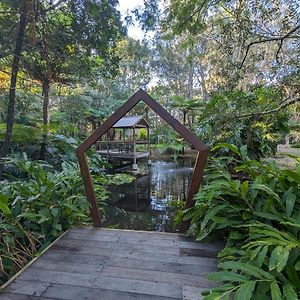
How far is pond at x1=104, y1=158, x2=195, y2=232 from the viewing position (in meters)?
4.76

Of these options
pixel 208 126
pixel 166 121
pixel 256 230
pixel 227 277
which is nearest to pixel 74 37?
pixel 208 126

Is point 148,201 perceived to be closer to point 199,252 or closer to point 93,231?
point 93,231

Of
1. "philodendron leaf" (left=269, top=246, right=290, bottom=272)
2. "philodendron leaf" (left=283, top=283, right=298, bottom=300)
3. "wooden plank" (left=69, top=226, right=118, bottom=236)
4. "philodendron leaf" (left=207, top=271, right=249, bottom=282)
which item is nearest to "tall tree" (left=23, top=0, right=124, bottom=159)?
"wooden plank" (left=69, top=226, right=118, bottom=236)

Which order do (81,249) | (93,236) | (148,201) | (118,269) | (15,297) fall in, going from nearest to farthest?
(15,297)
(118,269)
(81,249)
(93,236)
(148,201)

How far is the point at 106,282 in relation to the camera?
156 cm

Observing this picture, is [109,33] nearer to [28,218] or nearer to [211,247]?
[28,218]

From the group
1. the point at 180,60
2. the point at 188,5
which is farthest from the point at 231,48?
the point at 180,60

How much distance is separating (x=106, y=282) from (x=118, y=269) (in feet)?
0.56

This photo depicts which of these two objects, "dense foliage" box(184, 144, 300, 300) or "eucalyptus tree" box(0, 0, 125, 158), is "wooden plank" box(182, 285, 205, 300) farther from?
"eucalyptus tree" box(0, 0, 125, 158)

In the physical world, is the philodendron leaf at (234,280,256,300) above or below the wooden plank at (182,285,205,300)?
above

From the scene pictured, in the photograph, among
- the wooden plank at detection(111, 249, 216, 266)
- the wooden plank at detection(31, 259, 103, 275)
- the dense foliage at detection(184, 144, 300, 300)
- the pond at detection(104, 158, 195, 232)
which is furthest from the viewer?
the pond at detection(104, 158, 195, 232)

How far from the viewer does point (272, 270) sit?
1225mm

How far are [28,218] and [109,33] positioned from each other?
3419mm

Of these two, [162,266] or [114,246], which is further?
[114,246]
